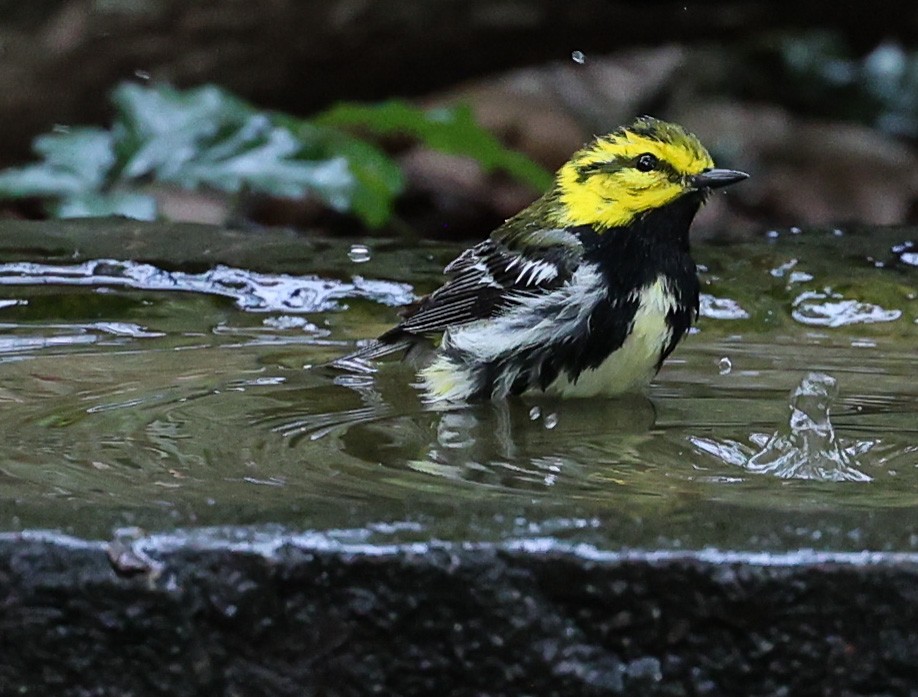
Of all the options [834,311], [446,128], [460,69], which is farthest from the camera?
[460,69]

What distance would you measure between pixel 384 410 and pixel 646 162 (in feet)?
3.10

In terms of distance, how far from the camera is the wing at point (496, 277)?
3.54m

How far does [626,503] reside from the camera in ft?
7.16

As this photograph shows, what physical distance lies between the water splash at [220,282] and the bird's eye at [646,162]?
762 mm

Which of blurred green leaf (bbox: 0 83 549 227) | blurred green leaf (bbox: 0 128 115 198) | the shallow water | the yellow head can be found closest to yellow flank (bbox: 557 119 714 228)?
the yellow head

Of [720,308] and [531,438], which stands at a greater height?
[720,308]

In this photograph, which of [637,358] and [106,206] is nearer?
[637,358]

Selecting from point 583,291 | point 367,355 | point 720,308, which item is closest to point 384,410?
point 367,355

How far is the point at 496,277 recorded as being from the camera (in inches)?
146

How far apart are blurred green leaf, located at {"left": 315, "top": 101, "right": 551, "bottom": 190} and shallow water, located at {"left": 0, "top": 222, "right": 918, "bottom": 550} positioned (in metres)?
1.39

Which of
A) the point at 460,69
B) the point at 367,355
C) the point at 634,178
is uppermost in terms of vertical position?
the point at 460,69

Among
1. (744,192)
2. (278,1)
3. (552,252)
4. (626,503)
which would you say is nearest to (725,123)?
(744,192)

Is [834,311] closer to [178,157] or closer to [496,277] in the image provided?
[496,277]

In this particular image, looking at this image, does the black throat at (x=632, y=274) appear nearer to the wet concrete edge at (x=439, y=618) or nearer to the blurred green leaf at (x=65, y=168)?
the wet concrete edge at (x=439, y=618)
